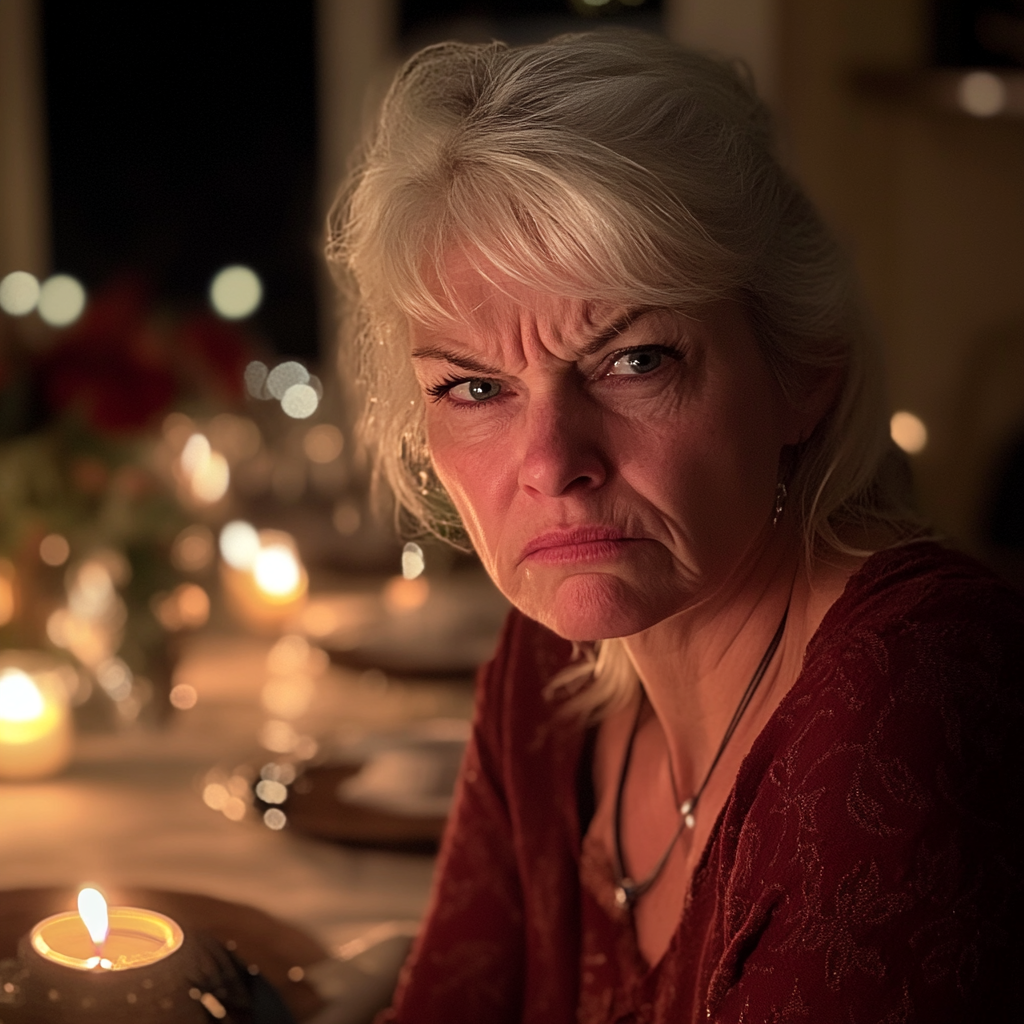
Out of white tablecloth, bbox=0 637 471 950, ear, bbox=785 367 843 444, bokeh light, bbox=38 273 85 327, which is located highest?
ear, bbox=785 367 843 444

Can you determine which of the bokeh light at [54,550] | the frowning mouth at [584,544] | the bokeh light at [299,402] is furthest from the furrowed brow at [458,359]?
the bokeh light at [299,402]

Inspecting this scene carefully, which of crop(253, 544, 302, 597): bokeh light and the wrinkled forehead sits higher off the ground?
the wrinkled forehead

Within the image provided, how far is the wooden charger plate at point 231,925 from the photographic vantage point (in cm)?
104

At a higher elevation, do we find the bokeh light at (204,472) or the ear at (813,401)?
the ear at (813,401)

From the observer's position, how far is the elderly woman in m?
0.83

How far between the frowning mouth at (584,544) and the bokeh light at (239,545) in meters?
1.35

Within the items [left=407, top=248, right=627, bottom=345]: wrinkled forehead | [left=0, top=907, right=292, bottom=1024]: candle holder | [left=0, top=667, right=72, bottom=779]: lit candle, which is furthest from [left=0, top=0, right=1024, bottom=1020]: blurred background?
[left=407, top=248, right=627, bottom=345]: wrinkled forehead

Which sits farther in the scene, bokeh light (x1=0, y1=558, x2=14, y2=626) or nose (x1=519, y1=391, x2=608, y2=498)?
bokeh light (x1=0, y1=558, x2=14, y2=626)

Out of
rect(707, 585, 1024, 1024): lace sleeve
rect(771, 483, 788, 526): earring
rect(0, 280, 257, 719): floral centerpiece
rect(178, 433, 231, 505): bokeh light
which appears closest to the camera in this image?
rect(707, 585, 1024, 1024): lace sleeve

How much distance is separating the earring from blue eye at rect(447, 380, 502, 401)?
0.24 m

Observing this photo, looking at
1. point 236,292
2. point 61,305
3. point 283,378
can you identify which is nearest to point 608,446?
point 61,305

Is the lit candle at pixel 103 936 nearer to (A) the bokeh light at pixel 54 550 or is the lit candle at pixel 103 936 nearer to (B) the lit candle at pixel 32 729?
(B) the lit candle at pixel 32 729

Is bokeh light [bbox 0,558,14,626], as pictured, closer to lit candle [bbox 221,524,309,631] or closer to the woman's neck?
lit candle [bbox 221,524,309,631]

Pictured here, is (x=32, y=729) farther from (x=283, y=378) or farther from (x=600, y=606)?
(x=283, y=378)
